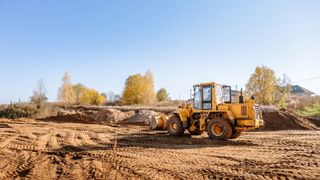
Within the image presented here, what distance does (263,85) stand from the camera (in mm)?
39938

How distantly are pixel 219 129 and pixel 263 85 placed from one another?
28.4m

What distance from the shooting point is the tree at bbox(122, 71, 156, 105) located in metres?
57.7

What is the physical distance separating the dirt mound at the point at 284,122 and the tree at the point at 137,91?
35454 mm

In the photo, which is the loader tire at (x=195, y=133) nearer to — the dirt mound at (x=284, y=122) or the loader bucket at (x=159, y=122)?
the loader bucket at (x=159, y=122)

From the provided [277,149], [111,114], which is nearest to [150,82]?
[111,114]

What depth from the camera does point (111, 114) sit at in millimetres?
27578

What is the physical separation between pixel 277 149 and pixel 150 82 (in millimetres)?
52009

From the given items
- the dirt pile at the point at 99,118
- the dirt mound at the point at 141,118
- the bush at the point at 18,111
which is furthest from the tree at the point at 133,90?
the dirt mound at the point at 141,118

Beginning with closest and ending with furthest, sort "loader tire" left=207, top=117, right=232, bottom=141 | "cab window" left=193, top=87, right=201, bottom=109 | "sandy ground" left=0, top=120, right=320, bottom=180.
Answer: "sandy ground" left=0, top=120, right=320, bottom=180, "loader tire" left=207, top=117, right=232, bottom=141, "cab window" left=193, top=87, right=201, bottom=109

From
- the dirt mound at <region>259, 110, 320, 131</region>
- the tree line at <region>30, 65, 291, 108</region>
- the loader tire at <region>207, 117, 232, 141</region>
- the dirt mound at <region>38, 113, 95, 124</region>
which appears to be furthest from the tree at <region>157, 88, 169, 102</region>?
the loader tire at <region>207, 117, 232, 141</region>

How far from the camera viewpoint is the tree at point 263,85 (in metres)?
39.8

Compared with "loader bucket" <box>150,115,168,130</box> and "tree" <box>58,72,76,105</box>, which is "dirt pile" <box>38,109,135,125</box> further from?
"tree" <box>58,72,76,105</box>

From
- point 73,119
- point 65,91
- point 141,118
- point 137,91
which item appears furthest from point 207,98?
point 65,91

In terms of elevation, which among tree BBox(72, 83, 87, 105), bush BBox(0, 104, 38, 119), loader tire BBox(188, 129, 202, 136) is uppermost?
tree BBox(72, 83, 87, 105)
